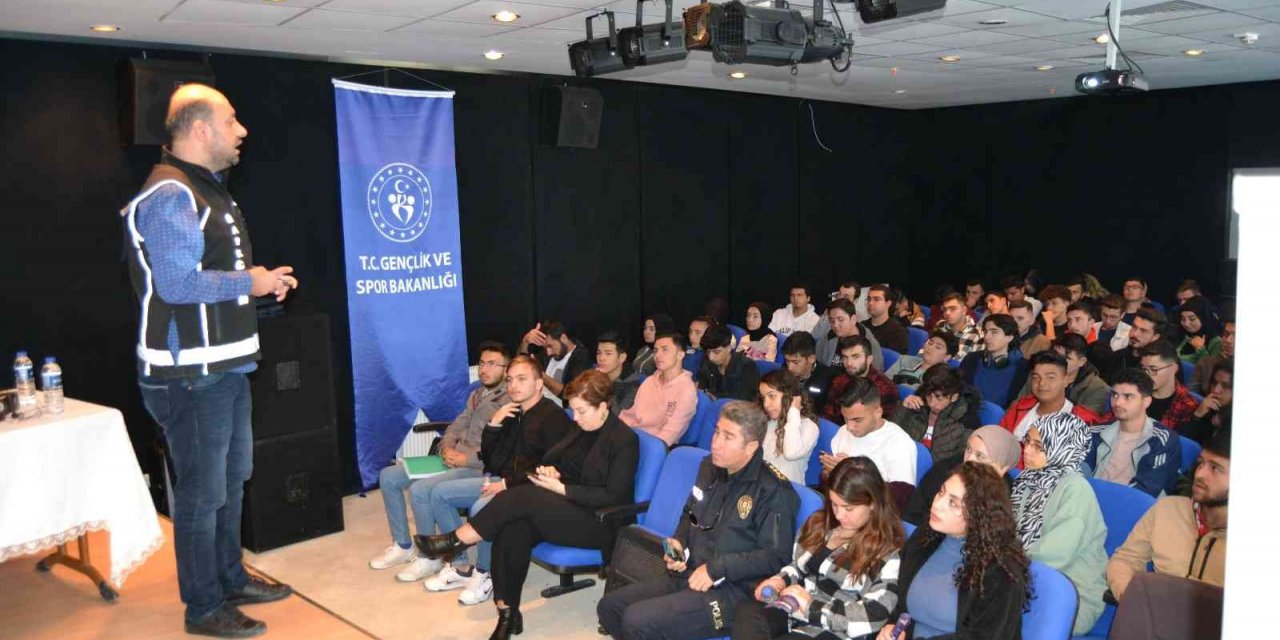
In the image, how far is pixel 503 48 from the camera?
656 cm

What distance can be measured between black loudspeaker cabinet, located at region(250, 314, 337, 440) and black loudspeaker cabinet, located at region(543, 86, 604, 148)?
290cm

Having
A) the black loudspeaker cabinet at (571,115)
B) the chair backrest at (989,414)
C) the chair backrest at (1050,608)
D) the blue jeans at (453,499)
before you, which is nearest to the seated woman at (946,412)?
the chair backrest at (989,414)

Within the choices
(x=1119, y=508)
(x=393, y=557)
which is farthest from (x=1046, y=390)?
(x=393, y=557)

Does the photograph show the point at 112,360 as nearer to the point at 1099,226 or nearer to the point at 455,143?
the point at 455,143

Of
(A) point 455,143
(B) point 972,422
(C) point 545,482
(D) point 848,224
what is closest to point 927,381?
(B) point 972,422

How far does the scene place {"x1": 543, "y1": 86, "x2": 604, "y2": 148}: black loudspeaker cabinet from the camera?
7.93 metres

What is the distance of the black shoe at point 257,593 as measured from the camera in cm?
454

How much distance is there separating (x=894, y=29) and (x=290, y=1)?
338 centimetres

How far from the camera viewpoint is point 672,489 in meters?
4.33

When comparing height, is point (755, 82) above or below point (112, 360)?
above

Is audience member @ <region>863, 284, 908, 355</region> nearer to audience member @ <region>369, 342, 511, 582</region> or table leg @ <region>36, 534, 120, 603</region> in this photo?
audience member @ <region>369, 342, 511, 582</region>

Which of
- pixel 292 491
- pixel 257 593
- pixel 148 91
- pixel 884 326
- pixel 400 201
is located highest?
pixel 148 91

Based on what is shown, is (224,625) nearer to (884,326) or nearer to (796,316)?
(884,326)

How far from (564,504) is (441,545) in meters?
0.64
